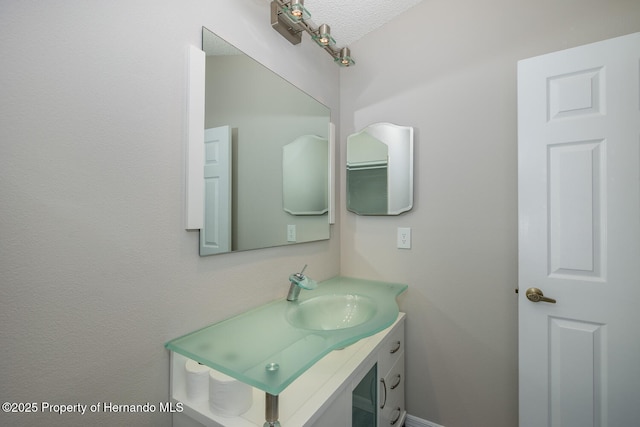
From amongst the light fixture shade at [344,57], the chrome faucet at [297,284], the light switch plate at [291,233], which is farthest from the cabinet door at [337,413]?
the light fixture shade at [344,57]

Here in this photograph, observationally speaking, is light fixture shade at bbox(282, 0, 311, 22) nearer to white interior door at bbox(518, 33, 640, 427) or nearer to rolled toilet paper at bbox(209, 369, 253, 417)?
white interior door at bbox(518, 33, 640, 427)

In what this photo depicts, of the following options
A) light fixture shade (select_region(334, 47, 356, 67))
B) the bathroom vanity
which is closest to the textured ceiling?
light fixture shade (select_region(334, 47, 356, 67))

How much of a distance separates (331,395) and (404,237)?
3.21ft

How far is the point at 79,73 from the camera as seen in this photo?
723 mm

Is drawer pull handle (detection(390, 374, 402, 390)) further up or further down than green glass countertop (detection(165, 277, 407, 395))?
further down

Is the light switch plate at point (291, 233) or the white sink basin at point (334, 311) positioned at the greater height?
the light switch plate at point (291, 233)

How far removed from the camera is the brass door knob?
3.84 ft

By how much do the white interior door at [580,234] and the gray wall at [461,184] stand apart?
130 millimetres

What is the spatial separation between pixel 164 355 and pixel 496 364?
1.51 m

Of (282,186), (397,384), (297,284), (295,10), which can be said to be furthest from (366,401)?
(295,10)

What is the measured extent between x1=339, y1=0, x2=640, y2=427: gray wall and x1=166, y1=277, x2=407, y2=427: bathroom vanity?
32cm

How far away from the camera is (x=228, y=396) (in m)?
0.80

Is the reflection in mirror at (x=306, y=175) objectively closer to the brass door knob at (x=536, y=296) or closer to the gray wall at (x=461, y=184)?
the gray wall at (x=461, y=184)

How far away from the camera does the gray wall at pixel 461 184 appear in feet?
4.39
